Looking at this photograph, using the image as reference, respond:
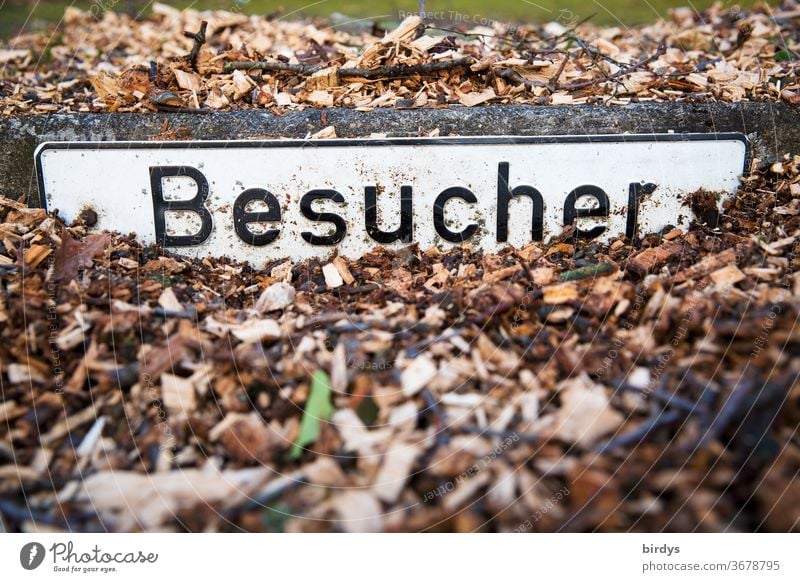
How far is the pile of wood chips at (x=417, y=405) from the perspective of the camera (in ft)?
3.82

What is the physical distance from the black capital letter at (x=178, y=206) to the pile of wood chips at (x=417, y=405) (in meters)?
0.35

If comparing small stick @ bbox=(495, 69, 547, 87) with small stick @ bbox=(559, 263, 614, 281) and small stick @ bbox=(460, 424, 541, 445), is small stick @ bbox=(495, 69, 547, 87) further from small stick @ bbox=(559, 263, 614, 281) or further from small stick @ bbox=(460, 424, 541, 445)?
small stick @ bbox=(460, 424, 541, 445)

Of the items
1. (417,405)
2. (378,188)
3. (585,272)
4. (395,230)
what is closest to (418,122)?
(378,188)

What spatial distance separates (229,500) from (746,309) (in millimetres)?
1223

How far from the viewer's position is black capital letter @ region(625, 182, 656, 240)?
2.03 metres

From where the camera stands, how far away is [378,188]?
203cm

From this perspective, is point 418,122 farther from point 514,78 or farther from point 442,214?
point 514,78

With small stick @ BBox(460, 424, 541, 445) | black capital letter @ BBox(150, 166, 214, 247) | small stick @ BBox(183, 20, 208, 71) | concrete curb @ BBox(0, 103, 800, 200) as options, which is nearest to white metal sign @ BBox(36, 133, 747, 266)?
black capital letter @ BBox(150, 166, 214, 247)

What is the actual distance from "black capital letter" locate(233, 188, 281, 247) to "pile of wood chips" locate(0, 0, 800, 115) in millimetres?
338

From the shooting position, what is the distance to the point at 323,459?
1.23m

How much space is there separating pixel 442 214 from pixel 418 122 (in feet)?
1.07

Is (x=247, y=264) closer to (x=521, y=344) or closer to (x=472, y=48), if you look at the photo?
(x=521, y=344)

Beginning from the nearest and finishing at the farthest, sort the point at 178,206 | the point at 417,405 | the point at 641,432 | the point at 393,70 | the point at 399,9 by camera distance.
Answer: the point at 641,432 < the point at 417,405 < the point at 178,206 < the point at 393,70 < the point at 399,9
